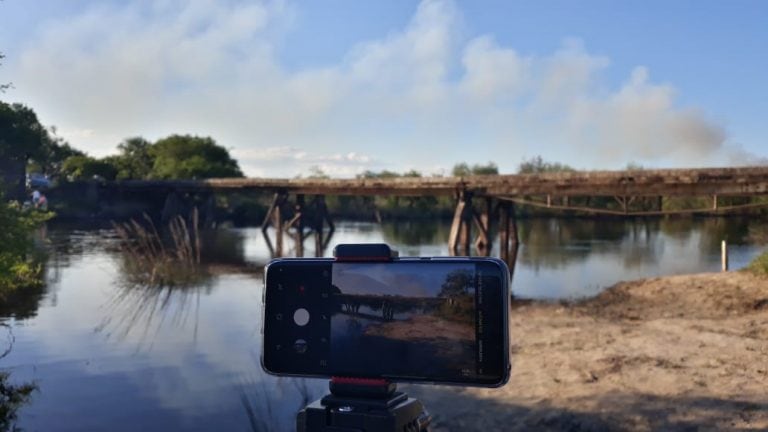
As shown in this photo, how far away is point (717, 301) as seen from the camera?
50.0ft

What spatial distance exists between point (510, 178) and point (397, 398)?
26687 millimetres

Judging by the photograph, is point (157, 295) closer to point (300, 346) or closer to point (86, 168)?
point (300, 346)

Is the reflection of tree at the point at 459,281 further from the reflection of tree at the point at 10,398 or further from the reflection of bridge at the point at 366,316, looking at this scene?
the reflection of tree at the point at 10,398

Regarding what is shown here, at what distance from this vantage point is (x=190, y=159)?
80625mm

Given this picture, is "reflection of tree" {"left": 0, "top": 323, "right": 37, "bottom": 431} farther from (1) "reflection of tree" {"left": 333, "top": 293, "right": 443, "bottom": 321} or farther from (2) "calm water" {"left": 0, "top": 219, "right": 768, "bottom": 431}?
(1) "reflection of tree" {"left": 333, "top": 293, "right": 443, "bottom": 321}

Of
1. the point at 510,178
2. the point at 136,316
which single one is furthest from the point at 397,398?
the point at 510,178

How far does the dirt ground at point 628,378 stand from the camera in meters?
7.04

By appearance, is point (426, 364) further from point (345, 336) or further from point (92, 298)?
point (92, 298)

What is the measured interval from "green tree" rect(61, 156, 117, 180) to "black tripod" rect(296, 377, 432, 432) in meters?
76.7

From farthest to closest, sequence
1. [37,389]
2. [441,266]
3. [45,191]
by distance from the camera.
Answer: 1. [45,191]
2. [37,389]
3. [441,266]

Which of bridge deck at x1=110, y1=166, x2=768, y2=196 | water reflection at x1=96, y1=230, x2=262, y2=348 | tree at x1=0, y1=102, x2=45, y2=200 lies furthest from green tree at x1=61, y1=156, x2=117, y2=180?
water reflection at x1=96, y1=230, x2=262, y2=348

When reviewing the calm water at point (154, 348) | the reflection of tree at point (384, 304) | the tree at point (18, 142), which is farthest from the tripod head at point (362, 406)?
the tree at point (18, 142)

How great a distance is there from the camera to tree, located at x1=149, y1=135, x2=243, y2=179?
256ft

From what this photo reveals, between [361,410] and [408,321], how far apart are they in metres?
0.34
